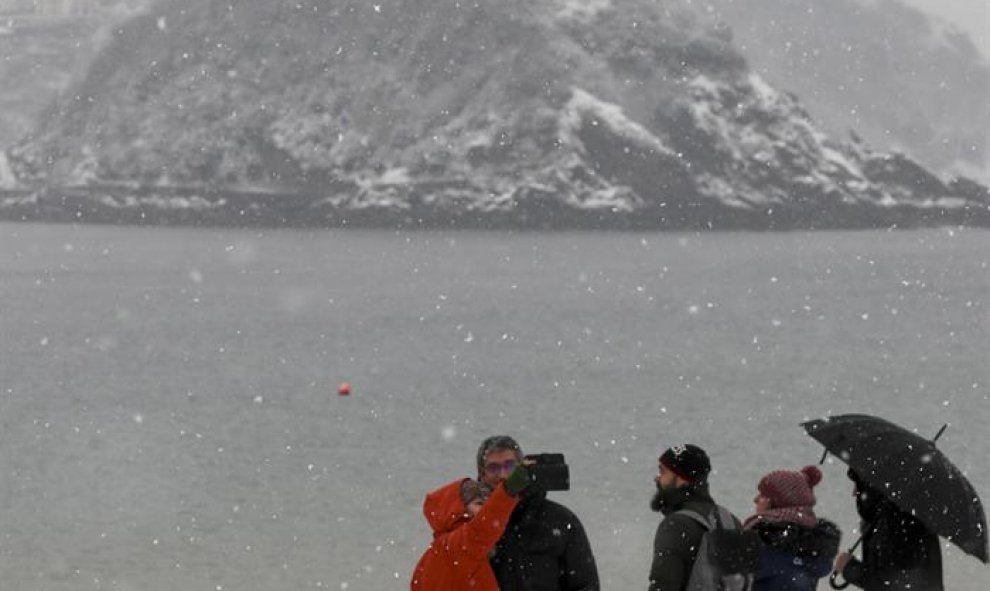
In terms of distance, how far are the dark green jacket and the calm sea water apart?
15504 millimetres

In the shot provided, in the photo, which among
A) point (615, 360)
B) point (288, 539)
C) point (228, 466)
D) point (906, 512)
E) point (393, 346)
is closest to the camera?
point (906, 512)

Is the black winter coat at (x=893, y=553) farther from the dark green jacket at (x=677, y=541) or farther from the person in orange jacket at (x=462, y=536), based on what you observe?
the person in orange jacket at (x=462, y=536)

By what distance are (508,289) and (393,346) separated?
33336mm

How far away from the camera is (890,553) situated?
588 cm

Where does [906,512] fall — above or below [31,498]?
above

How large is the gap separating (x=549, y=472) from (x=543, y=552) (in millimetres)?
548

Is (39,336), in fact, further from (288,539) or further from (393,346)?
(288,539)

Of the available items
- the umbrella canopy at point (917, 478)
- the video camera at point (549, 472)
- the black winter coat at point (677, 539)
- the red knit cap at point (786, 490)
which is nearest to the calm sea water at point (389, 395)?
the umbrella canopy at point (917, 478)

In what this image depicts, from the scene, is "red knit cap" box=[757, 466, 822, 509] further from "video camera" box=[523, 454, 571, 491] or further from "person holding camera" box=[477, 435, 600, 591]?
"video camera" box=[523, 454, 571, 491]

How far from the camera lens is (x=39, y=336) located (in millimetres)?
69938

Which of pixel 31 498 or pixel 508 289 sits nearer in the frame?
pixel 31 498

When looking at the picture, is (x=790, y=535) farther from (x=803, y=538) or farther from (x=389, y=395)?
(x=389, y=395)

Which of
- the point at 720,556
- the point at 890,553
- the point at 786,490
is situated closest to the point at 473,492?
the point at 720,556

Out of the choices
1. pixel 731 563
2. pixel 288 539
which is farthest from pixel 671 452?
pixel 288 539
